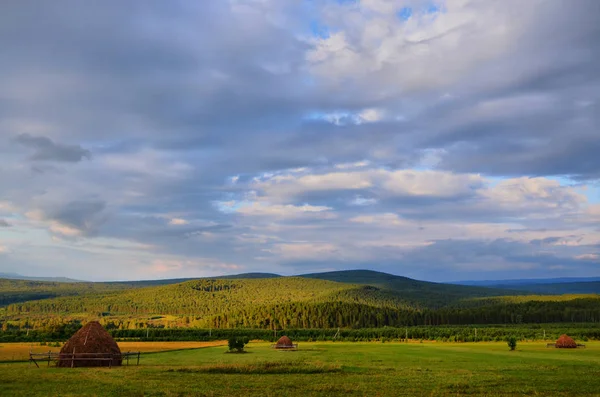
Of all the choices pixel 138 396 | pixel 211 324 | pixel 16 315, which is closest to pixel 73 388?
pixel 138 396

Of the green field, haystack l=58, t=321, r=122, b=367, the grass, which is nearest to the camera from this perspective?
the green field

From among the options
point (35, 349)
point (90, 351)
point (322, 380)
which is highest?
point (322, 380)

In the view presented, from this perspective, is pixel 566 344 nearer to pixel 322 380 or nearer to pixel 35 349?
pixel 322 380

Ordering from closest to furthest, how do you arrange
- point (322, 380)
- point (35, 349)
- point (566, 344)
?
1. point (322, 380)
2. point (566, 344)
3. point (35, 349)

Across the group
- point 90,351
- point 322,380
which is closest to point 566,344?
point 322,380

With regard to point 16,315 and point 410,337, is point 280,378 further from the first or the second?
point 16,315

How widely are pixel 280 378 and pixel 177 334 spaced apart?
10031cm

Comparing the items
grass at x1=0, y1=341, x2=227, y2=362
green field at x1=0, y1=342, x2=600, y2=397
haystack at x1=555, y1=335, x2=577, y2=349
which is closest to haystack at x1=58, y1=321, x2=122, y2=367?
green field at x1=0, y1=342, x2=600, y2=397

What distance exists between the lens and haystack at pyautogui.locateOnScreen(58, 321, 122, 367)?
1940 inches

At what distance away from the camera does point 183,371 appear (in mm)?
42656

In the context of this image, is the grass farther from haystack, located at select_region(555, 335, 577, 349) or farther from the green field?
haystack, located at select_region(555, 335, 577, 349)

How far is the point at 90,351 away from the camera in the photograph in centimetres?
4991

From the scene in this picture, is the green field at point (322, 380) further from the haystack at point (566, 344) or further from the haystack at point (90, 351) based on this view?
the haystack at point (566, 344)

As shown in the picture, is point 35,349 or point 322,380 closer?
point 322,380
